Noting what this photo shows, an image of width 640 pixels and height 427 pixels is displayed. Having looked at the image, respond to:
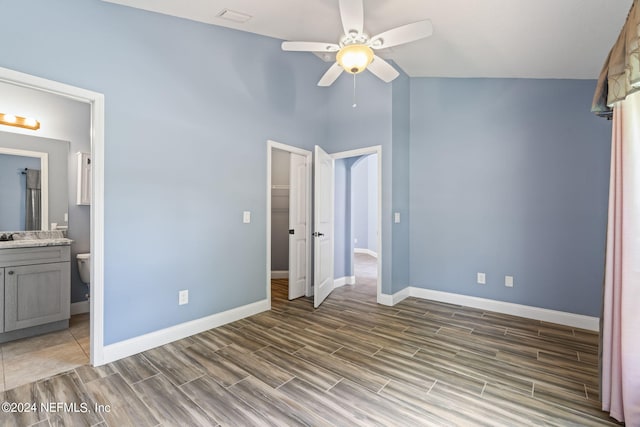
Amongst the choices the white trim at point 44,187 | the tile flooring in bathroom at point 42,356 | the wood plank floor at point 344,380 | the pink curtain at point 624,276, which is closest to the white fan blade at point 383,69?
the pink curtain at point 624,276

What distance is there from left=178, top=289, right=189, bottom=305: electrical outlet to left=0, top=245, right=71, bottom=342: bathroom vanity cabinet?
1.31 metres

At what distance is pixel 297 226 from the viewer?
426cm

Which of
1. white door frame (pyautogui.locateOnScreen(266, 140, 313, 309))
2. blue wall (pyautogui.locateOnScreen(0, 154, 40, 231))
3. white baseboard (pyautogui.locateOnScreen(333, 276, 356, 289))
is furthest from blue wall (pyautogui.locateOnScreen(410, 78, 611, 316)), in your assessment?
blue wall (pyautogui.locateOnScreen(0, 154, 40, 231))

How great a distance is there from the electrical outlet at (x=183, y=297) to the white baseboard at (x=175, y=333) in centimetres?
21

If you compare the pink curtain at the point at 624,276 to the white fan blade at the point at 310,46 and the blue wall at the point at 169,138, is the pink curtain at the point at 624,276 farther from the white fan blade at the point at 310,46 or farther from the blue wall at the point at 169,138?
the blue wall at the point at 169,138

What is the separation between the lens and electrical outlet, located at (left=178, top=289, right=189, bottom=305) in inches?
112

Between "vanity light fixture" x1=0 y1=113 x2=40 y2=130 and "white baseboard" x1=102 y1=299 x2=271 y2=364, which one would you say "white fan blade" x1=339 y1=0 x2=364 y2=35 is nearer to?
"white baseboard" x1=102 y1=299 x2=271 y2=364

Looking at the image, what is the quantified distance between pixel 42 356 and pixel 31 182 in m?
1.95

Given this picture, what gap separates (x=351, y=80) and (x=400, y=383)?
371cm

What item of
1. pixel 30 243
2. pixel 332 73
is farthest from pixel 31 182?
pixel 332 73

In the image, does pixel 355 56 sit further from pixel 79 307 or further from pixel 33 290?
pixel 79 307

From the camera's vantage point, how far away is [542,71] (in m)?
3.11

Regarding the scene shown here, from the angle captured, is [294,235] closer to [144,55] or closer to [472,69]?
[144,55]

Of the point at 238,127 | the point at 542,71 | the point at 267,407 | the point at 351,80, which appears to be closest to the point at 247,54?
the point at 238,127
